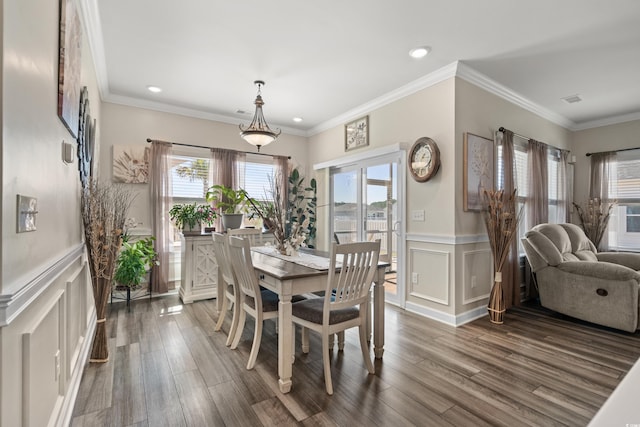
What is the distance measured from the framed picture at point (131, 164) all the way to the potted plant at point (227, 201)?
2.92 feet

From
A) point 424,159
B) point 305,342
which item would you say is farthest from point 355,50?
point 305,342

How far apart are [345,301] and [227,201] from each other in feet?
10.1

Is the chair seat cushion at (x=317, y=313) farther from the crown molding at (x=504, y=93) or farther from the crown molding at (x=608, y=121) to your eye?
the crown molding at (x=608, y=121)

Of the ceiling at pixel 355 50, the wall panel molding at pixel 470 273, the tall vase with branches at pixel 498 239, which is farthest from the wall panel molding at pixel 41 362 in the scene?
the tall vase with branches at pixel 498 239

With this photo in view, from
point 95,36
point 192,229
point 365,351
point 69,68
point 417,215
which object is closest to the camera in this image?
point 69,68

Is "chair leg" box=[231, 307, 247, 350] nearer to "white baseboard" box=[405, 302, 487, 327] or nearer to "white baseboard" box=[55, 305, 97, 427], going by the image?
"white baseboard" box=[55, 305, 97, 427]

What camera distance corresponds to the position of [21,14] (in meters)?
1.08

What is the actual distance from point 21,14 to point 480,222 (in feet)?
12.9

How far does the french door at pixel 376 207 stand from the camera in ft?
12.9

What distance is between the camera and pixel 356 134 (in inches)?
181

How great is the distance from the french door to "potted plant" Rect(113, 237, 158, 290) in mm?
2330

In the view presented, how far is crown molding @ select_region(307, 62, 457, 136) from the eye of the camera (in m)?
3.29

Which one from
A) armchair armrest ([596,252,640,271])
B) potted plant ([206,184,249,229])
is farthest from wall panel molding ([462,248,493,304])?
potted plant ([206,184,249,229])

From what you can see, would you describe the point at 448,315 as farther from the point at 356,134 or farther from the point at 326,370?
the point at 356,134
